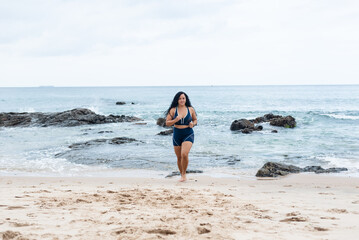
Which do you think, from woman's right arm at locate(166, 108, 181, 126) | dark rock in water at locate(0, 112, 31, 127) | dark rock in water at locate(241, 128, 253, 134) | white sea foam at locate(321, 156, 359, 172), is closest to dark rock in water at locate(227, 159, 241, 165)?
white sea foam at locate(321, 156, 359, 172)

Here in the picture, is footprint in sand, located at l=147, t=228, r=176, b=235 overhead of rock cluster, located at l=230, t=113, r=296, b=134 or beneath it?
overhead

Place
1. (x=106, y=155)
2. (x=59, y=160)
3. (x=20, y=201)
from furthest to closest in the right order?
(x=106, y=155) → (x=59, y=160) → (x=20, y=201)

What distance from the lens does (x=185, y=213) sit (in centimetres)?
410

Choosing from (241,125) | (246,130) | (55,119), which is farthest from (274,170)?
(55,119)

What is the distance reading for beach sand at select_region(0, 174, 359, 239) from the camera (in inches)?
131

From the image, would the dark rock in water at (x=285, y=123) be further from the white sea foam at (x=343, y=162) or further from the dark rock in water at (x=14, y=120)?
the dark rock in water at (x=14, y=120)

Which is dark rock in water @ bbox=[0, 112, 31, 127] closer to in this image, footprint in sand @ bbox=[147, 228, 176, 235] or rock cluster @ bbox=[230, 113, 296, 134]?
rock cluster @ bbox=[230, 113, 296, 134]

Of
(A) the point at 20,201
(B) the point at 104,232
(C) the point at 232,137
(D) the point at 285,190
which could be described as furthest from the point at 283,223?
(C) the point at 232,137

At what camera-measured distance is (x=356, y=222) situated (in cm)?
370

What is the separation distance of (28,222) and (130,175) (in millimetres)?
4808

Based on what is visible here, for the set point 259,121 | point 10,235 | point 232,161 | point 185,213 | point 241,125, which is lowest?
point 232,161

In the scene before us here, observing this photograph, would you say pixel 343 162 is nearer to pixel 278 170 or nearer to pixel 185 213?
pixel 278 170

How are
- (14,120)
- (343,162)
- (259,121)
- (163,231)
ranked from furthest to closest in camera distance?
1. (259,121)
2. (14,120)
3. (343,162)
4. (163,231)

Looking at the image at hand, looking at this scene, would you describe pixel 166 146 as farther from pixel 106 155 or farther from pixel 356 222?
pixel 356 222
